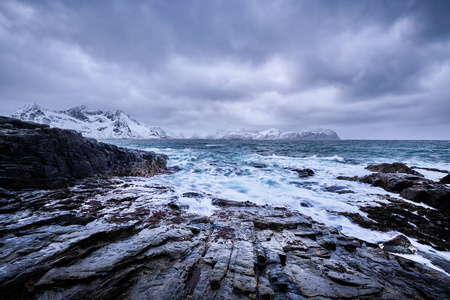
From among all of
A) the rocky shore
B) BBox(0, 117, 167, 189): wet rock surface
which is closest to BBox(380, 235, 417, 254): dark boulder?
the rocky shore

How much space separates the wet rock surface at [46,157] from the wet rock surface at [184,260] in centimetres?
262

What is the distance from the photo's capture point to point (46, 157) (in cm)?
968

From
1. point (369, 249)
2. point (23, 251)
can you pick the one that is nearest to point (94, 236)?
point (23, 251)

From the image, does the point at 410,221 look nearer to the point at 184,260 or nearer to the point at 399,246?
the point at 399,246

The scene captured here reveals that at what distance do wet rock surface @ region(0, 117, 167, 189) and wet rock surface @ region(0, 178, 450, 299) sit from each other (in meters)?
2.62

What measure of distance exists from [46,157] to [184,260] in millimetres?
10775

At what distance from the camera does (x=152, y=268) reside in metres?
3.79

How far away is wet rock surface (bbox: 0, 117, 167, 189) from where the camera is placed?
8.41 meters

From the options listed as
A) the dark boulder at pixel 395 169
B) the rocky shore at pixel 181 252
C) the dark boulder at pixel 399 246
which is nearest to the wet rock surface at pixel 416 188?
the rocky shore at pixel 181 252

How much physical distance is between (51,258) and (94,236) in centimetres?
94

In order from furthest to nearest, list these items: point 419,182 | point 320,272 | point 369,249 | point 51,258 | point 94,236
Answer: point 419,182, point 369,249, point 94,236, point 320,272, point 51,258

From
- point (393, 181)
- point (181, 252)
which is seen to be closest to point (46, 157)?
point (181, 252)

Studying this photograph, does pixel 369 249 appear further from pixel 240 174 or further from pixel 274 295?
pixel 240 174

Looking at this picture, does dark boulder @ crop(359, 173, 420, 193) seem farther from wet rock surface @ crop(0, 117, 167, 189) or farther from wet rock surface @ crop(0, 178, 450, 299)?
wet rock surface @ crop(0, 117, 167, 189)
